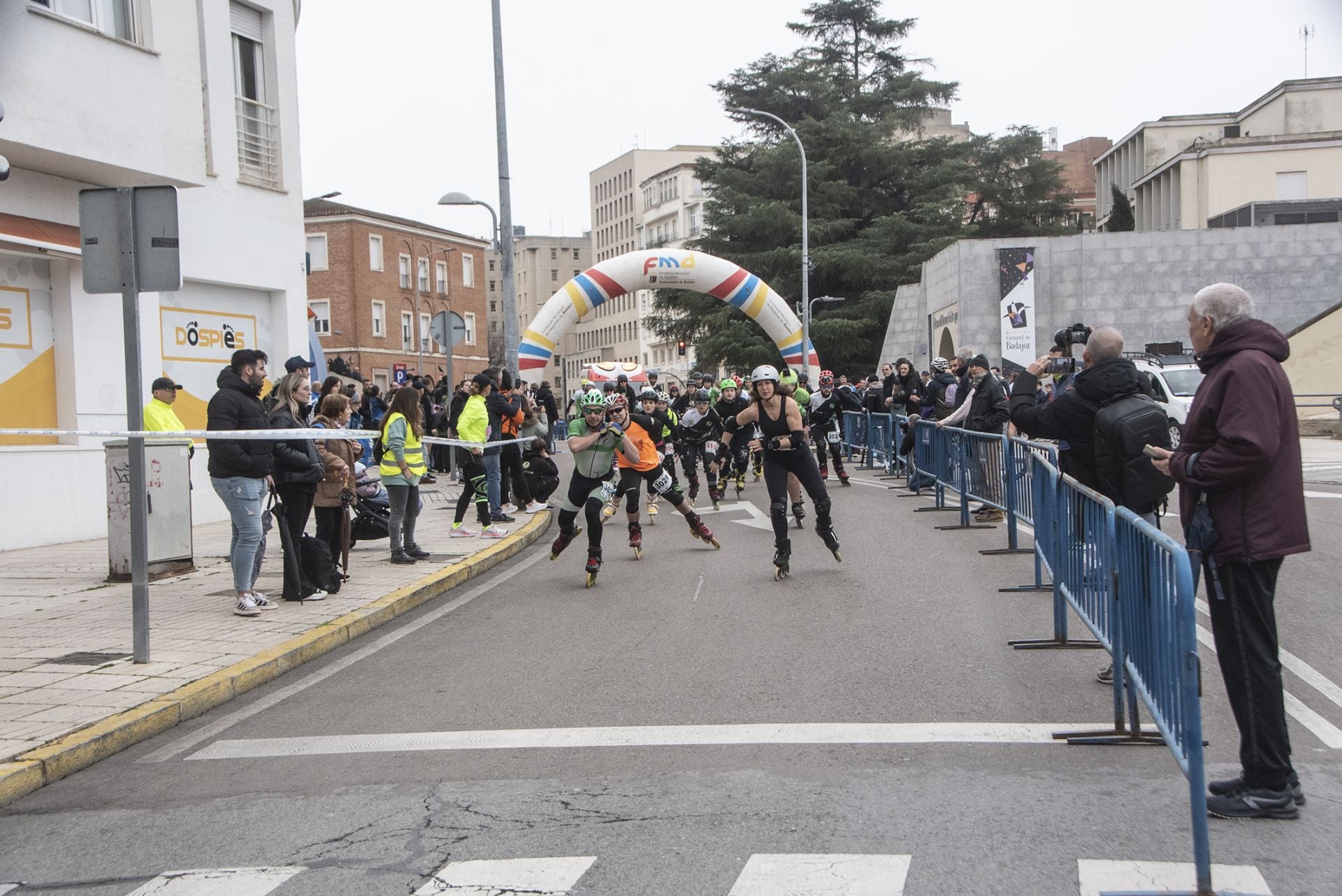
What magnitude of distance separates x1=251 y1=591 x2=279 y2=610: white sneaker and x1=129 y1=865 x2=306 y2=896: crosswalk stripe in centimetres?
526

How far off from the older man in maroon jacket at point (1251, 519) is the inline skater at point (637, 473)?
7416 millimetres

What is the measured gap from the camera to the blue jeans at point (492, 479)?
15.1m

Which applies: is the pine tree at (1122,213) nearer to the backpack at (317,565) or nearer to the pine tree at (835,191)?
the pine tree at (835,191)

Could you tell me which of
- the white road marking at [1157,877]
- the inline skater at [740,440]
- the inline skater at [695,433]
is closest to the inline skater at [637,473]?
the inline skater at [740,440]

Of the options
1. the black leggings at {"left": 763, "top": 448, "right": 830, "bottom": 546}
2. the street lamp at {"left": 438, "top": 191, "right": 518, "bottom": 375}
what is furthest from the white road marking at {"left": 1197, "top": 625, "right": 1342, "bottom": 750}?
the street lamp at {"left": 438, "top": 191, "right": 518, "bottom": 375}

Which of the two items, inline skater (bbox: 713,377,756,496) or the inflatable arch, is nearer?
inline skater (bbox: 713,377,756,496)

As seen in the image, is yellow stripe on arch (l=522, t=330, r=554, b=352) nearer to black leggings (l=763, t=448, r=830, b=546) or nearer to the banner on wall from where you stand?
the banner on wall

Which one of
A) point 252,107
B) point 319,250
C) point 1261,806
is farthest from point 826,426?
point 319,250

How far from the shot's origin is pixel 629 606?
969 cm

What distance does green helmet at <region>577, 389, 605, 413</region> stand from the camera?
1153cm

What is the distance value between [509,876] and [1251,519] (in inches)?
111

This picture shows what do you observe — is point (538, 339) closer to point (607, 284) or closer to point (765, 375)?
point (607, 284)

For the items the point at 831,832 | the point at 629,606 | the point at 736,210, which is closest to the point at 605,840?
the point at 831,832

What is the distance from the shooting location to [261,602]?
9477mm
